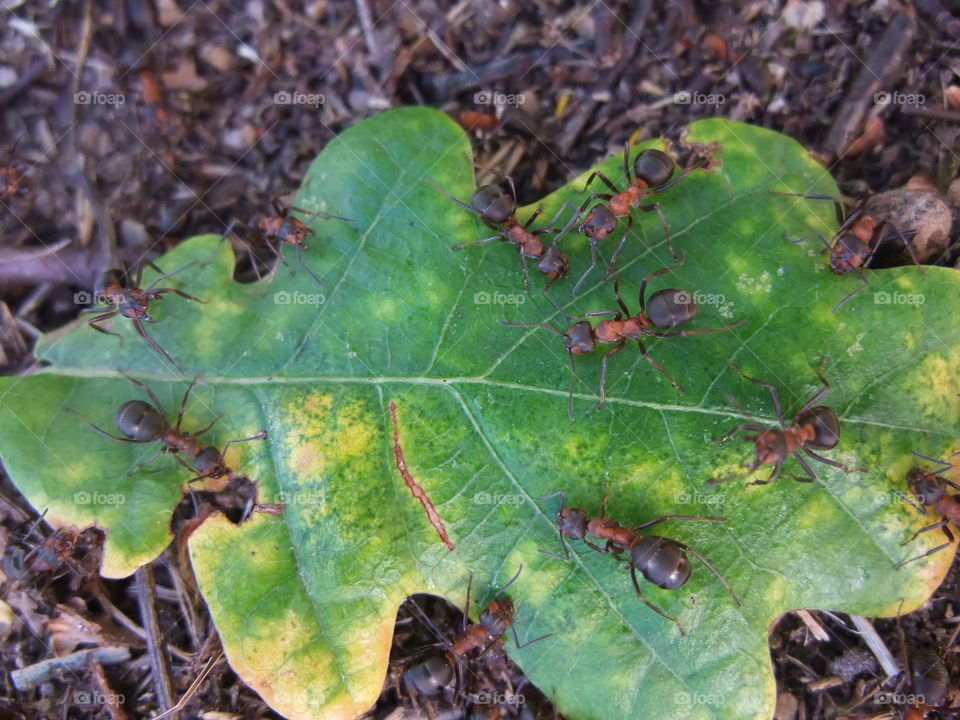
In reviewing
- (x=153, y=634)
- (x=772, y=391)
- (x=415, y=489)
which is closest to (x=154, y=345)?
(x=415, y=489)

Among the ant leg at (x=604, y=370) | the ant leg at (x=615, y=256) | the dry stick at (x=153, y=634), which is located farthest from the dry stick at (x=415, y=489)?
the dry stick at (x=153, y=634)

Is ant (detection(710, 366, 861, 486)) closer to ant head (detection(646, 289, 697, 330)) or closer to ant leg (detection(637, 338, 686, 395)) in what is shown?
ant leg (detection(637, 338, 686, 395))

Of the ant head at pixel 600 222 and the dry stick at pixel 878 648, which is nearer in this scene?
the ant head at pixel 600 222

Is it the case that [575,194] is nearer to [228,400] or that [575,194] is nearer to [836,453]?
[836,453]

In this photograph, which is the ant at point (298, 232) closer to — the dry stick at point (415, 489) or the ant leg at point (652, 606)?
the dry stick at point (415, 489)

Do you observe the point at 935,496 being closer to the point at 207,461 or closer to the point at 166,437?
the point at 207,461

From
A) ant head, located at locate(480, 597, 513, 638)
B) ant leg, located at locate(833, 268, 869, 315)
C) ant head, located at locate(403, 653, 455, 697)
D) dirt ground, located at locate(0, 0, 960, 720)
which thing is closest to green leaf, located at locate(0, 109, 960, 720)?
ant leg, located at locate(833, 268, 869, 315)

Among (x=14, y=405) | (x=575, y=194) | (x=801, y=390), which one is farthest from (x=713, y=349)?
(x=14, y=405)
